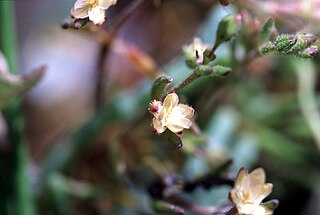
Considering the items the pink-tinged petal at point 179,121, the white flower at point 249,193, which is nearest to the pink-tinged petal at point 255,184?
the white flower at point 249,193

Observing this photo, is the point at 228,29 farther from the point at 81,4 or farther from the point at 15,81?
the point at 15,81

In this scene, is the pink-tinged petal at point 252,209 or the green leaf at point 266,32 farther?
the green leaf at point 266,32

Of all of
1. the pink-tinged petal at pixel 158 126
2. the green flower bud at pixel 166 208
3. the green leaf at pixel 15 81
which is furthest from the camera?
the green leaf at pixel 15 81

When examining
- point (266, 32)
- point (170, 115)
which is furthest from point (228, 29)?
point (170, 115)

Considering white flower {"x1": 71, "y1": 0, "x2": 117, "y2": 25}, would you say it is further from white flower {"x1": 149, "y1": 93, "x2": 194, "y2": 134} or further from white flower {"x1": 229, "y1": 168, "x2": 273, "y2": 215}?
white flower {"x1": 229, "y1": 168, "x2": 273, "y2": 215}

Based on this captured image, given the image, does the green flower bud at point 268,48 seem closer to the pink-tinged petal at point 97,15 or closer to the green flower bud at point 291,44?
the green flower bud at point 291,44

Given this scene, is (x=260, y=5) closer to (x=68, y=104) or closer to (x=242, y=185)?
(x=242, y=185)

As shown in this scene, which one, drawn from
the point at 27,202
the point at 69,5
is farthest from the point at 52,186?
the point at 69,5

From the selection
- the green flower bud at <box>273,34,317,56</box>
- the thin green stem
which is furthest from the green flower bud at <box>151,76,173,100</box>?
the thin green stem
